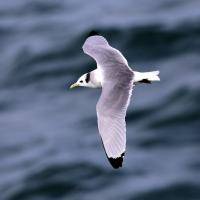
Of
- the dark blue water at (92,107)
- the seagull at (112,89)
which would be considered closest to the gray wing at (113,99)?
the seagull at (112,89)

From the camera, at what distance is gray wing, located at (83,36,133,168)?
7734 mm

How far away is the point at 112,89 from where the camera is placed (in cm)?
857

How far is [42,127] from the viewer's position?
14375 millimetres

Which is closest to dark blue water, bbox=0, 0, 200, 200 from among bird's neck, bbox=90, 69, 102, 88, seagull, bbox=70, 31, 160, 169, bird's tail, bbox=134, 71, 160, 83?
seagull, bbox=70, 31, 160, 169

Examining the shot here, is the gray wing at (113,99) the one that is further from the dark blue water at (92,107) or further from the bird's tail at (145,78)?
the dark blue water at (92,107)

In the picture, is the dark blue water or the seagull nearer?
the seagull

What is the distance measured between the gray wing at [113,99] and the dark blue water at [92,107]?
3722mm

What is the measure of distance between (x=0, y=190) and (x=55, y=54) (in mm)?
3447

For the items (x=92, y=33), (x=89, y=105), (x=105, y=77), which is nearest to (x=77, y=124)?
(x=89, y=105)

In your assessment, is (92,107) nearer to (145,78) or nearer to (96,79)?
(96,79)

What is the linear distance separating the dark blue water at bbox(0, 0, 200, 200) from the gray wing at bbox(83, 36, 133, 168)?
3.72m

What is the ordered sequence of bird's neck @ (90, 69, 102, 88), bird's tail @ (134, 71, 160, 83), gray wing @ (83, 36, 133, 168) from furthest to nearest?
bird's neck @ (90, 69, 102, 88), bird's tail @ (134, 71, 160, 83), gray wing @ (83, 36, 133, 168)

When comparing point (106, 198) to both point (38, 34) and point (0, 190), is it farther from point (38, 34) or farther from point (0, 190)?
point (38, 34)

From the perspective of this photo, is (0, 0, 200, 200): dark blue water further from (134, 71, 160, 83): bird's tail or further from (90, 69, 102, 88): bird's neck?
(134, 71, 160, 83): bird's tail
